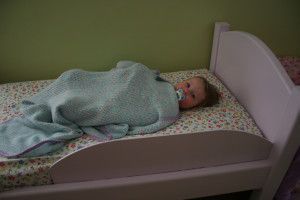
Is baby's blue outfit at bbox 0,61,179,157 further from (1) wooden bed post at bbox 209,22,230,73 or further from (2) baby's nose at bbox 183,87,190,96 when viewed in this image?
(1) wooden bed post at bbox 209,22,230,73

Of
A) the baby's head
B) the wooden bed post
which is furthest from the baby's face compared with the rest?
the wooden bed post

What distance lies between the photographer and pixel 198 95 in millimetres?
1195

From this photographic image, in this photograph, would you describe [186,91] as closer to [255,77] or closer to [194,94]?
[194,94]

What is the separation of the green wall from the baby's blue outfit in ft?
0.89

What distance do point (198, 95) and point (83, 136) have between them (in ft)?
1.87

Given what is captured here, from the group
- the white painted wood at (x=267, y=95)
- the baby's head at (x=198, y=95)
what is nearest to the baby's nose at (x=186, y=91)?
the baby's head at (x=198, y=95)

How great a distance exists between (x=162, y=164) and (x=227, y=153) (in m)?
0.28

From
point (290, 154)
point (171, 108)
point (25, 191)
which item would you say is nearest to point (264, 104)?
point (290, 154)

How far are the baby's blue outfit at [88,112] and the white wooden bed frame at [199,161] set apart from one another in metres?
0.14

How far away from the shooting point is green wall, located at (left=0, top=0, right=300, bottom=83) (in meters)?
1.33

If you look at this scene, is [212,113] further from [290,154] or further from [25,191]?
[25,191]

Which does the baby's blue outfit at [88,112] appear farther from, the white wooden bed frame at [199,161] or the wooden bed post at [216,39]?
the wooden bed post at [216,39]

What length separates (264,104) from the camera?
1.09m

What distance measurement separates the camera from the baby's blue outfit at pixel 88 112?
998 millimetres
